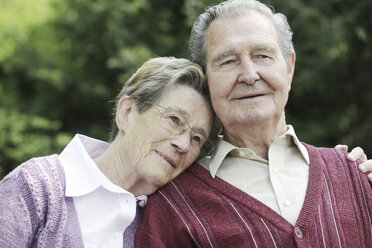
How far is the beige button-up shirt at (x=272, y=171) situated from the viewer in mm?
2064

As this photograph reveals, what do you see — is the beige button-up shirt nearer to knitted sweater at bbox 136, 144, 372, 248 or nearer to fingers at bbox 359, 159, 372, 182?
knitted sweater at bbox 136, 144, 372, 248

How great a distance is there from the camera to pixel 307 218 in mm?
1950

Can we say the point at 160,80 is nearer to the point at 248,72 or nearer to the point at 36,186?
the point at 248,72

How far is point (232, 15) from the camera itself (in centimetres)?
223

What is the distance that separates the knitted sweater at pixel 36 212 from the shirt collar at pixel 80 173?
6 cm

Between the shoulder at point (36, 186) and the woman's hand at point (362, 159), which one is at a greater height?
the woman's hand at point (362, 159)

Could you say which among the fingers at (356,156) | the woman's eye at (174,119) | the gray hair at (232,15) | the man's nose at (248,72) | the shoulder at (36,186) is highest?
the gray hair at (232,15)

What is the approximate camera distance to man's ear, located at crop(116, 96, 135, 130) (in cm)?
226

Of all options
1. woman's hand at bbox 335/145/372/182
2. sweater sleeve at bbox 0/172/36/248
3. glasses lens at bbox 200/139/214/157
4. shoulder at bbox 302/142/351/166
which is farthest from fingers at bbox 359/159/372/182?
sweater sleeve at bbox 0/172/36/248

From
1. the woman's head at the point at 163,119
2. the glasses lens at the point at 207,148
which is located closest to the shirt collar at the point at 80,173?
the woman's head at the point at 163,119

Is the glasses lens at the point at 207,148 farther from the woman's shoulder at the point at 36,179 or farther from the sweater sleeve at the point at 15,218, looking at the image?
the sweater sleeve at the point at 15,218

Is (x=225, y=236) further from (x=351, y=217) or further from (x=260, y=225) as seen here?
(x=351, y=217)

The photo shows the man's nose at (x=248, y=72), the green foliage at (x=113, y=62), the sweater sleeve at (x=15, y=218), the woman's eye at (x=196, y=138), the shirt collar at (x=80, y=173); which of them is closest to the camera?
the sweater sleeve at (x=15, y=218)

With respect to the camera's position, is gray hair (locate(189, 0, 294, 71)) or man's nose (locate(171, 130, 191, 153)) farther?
gray hair (locate(189, 0, 294, 71))
